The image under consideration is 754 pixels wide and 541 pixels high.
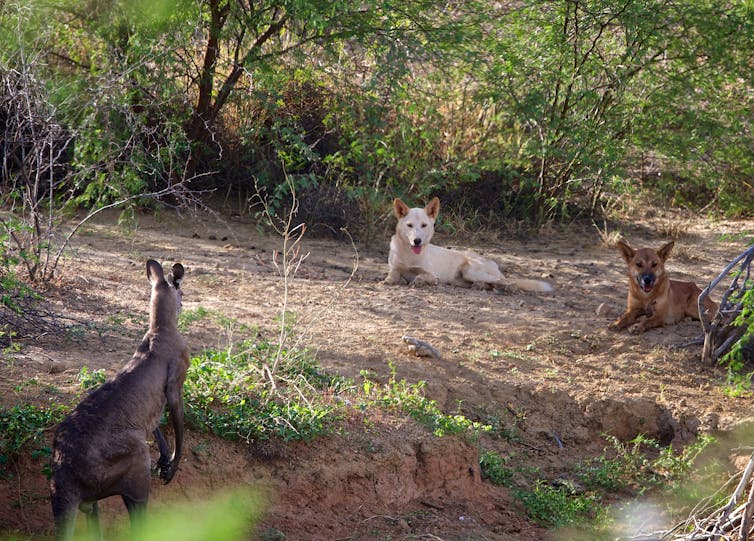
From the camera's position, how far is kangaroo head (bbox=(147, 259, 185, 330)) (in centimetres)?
419

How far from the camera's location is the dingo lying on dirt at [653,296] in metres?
8.02

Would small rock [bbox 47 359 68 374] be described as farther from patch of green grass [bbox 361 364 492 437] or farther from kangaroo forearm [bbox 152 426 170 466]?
patch of green grass [bbox 361 364 492 437]

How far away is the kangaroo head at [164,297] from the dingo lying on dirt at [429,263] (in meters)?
5.13

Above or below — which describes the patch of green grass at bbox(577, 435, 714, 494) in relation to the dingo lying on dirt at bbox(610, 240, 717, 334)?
below

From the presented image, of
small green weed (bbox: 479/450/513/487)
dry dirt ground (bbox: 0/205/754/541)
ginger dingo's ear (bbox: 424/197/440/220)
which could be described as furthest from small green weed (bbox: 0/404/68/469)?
ginger dingo's ear (bbox: 424/197/440/220)

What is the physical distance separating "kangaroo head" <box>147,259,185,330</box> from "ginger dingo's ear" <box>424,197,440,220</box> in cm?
585

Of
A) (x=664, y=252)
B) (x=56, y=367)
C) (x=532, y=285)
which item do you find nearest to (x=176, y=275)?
(x=56, y=367)

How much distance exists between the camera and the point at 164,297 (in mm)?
4250

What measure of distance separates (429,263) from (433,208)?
0.68 meters

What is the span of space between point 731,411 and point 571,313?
2267 mm

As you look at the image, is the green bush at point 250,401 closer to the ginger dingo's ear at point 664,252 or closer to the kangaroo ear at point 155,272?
the kangaroo ear at point 155,272

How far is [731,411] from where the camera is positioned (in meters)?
6.50

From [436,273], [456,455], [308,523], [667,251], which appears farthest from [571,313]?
[308,523]

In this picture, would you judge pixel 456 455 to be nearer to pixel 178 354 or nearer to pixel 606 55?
pixel 178 354
